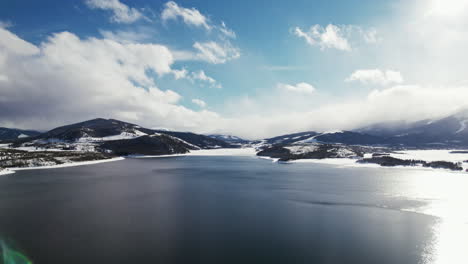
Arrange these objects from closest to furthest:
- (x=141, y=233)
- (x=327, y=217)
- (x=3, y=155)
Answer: (x=141, y=233)
(x=327, y=217)
(x=3, y=155)

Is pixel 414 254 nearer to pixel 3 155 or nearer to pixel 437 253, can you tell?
pixel 437 253

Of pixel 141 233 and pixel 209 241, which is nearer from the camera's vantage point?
pixel 209 241

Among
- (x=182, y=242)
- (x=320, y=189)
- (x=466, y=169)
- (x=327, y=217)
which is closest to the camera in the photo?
(x=182, y=242)

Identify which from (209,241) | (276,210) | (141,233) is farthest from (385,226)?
(141,233)

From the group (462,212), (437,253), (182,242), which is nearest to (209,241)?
(182,242)

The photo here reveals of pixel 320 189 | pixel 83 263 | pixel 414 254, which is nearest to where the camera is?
pixel 83 263

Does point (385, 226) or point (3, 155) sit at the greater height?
point (3, 155)

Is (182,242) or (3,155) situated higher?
(3,155)

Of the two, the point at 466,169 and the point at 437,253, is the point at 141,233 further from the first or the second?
the point at 466,169

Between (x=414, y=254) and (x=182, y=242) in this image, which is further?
(x=182, y=242)
